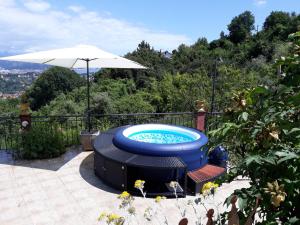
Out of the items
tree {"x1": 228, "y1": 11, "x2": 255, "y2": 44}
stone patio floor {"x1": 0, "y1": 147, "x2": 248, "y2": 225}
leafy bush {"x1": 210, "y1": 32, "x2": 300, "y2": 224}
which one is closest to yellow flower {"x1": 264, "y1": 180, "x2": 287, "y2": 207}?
leafy bush {"x1": 210, "y1": 32, "x2": 300, "y2": 224}

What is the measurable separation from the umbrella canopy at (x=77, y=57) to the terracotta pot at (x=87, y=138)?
1.86m

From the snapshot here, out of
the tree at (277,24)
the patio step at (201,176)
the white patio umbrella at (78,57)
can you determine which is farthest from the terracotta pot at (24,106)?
the tree at (277,24)

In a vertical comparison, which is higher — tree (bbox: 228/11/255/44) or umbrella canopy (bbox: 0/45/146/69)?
tree (bbox: 228/11/255/44)

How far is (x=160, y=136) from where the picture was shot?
28.2 feet

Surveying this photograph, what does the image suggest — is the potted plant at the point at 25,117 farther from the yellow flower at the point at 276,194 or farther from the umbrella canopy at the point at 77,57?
the yellow flower at the point at 276,194

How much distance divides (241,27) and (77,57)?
1998 inches

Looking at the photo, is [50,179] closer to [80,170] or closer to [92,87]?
[80,170]

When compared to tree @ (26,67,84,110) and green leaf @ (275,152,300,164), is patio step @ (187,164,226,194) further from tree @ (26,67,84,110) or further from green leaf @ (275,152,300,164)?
tree @ (26,67,84,110)

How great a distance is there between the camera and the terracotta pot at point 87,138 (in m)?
8.08

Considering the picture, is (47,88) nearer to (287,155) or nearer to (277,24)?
(277,24)

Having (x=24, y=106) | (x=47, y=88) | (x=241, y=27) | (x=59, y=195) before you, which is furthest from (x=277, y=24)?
(x=59, y=195)

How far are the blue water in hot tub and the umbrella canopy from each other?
1.83 metres

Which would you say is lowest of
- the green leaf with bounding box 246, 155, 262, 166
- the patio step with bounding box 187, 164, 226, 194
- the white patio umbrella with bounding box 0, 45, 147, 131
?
the patio step with bounding box 187, 164, 226, 194

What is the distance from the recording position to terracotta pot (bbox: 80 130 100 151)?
26.5 ft
